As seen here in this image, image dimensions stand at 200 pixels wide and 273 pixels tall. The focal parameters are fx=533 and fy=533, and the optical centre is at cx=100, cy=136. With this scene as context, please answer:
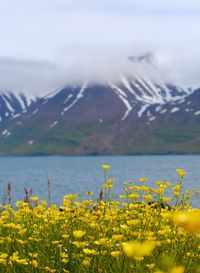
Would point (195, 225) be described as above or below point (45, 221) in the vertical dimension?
above

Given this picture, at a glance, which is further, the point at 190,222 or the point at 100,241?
the point at 100,241

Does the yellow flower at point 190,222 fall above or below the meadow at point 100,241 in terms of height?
above

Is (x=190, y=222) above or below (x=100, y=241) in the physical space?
above

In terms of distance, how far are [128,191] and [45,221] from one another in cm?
138

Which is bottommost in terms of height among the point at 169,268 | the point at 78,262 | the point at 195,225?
the point at 78,262

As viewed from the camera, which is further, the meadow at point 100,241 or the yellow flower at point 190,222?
the meadow at point 100,241

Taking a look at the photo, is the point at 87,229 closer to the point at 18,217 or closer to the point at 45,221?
the point at 45,221

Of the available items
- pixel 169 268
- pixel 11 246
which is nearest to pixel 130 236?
pixel 11 246

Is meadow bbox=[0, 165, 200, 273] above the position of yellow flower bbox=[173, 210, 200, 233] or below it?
below

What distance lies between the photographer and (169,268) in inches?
130

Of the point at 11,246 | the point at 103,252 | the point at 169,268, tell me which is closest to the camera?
the point at 169,268

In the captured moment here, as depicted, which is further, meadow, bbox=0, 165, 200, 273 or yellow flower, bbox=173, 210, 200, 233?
meadow, bbox=0, 165, 200, 273

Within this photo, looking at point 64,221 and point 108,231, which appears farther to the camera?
point 64,221

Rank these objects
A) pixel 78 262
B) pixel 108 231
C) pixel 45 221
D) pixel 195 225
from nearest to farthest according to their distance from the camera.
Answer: pixel 195 225 < pixel 78 262 < pixel 108 231 < pixel 45 221
